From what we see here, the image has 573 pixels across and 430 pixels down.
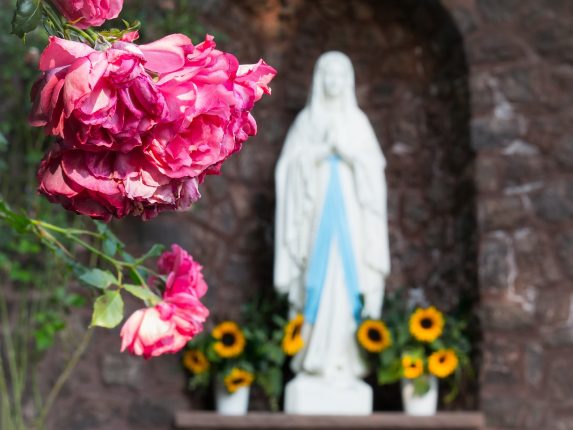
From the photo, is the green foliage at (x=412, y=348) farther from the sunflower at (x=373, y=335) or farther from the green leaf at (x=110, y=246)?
the green leaf at (x=110, y=246)

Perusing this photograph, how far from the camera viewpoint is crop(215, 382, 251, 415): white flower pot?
3.69m

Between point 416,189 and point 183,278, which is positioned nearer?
point 183,278

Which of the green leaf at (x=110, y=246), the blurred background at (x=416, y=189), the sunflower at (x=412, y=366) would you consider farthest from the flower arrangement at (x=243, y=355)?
the green leaf at (x=110, y=246)

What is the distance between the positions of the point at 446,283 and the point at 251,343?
0.83 metres

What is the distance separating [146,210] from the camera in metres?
0.59

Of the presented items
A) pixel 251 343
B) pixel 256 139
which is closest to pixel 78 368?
pixel 251 343

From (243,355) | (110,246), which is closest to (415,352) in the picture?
(243,355)

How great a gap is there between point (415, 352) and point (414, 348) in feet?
0.05

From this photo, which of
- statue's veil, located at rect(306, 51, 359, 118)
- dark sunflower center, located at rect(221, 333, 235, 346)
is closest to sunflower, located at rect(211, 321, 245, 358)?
dark sunflower center, located at rect(221, 333, 235, 346)

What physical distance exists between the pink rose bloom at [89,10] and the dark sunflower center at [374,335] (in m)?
3.05

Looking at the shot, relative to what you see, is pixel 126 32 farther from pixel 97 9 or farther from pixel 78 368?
pixel 78 368

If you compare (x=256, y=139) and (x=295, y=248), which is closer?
(x=295, y=248)

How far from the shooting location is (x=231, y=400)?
12.1 feet

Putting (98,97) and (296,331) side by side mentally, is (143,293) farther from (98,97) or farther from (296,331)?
(296,331)
